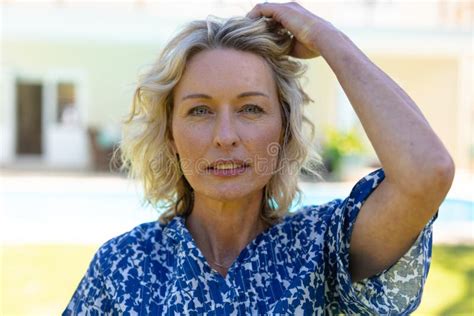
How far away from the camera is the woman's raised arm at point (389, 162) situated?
4.65 feet

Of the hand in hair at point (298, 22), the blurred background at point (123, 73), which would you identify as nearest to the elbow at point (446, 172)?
the hand in hair at point (298, 22)

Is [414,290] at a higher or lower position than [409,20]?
lower

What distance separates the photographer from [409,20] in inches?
635

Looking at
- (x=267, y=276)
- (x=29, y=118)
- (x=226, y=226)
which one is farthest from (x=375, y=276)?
(x=29, y=118)

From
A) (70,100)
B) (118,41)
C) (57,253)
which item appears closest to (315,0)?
(118,41)

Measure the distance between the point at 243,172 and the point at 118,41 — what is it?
13490mm

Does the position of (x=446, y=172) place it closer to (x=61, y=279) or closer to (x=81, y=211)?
(x=61, y=279)

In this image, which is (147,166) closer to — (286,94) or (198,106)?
(198,106)

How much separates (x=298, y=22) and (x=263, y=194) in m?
0.54

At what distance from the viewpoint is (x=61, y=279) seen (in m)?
5.00

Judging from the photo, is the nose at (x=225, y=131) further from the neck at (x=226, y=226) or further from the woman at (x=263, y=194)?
the neck at (x=226, y=226)

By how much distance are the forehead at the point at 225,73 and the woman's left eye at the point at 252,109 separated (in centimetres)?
5

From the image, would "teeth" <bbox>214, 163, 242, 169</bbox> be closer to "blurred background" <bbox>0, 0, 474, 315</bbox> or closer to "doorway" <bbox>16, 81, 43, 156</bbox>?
"blurred background" <bbox>0, 0, 474, 315</bbox>

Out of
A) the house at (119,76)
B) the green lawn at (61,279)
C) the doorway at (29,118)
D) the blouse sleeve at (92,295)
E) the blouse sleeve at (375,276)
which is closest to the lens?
the blouse sleeve at (375,276)
